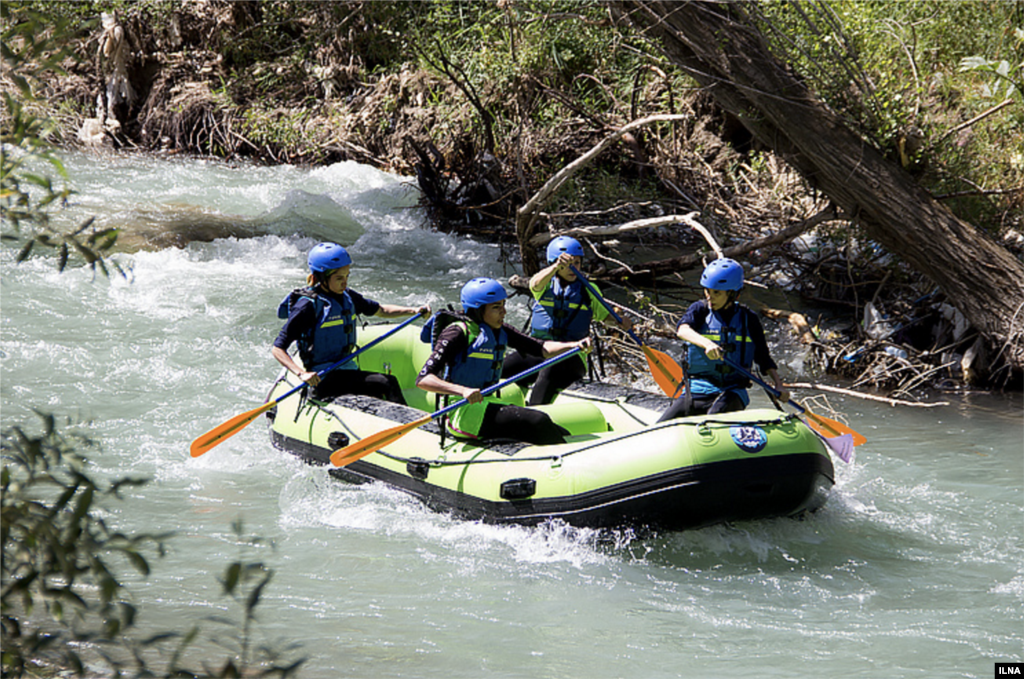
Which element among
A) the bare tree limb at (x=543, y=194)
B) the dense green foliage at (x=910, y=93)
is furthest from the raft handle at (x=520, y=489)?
the dense green foliage at (x=910, y=93)

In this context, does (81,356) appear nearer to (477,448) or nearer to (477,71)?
(477,448)

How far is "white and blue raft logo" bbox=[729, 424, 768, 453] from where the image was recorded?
14.6 ft

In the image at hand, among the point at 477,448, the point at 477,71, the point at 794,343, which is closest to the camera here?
the point at 477,448

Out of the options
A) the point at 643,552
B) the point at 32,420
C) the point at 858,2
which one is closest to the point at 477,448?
the point at 643,552

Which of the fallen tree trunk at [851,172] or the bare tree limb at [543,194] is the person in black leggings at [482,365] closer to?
the bare tree limb at [543,194]

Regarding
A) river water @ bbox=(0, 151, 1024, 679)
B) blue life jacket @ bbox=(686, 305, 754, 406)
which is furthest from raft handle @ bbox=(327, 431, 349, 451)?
blue life jacket @ bbox=(686, 305, 754, 406)

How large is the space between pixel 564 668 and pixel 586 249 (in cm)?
678

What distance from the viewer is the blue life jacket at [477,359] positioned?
16.3ft

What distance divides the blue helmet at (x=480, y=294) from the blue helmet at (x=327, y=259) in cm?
99

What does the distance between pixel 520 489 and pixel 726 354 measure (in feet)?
4.29

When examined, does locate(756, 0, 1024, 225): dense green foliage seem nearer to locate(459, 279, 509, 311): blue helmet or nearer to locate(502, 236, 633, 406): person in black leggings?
locate(502, 236, 633, 406): person in black leggings

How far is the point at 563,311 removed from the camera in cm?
586

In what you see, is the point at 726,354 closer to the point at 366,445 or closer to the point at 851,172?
the point at 366,445

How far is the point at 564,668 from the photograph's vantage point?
11.7ft
